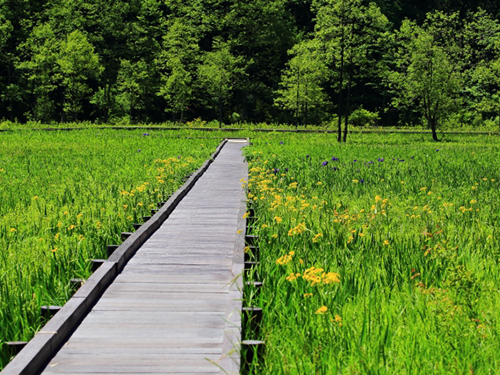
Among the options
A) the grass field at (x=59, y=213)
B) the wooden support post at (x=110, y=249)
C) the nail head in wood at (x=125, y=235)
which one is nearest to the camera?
the grass field at (x=59, y=213)

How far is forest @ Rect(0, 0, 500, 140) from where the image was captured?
151 feet

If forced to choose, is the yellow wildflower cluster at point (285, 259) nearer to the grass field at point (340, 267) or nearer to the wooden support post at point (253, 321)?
the grass field at point (340, 267)

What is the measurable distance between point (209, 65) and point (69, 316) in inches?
1890

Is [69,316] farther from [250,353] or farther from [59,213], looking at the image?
[59,213]

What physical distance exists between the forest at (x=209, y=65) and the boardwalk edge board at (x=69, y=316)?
1266 inches

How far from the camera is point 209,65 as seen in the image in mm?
50281

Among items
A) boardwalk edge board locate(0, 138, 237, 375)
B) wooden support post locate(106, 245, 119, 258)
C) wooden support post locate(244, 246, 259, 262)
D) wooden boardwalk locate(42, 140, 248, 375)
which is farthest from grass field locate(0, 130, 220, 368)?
wooden support post locate(244, 246, 259, 262)

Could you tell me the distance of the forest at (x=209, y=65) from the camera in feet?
151

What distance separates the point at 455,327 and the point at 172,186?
26.8 ft

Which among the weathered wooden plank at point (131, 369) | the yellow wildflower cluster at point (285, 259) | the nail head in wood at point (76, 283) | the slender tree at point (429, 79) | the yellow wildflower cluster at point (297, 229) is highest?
the slender tree at point (429, 79)

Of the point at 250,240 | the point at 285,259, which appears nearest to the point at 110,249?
the point at 250,240

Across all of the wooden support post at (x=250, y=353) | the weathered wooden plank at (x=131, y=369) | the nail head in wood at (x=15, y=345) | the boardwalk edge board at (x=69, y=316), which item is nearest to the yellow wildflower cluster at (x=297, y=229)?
the boardwalk edge board at (x=69, y=316)

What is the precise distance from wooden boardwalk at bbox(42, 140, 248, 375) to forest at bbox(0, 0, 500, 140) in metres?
31.5

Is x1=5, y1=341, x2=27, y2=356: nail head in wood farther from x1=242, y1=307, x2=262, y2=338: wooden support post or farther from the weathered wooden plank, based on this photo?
x1=242, y1=307, x2=262, y2=338: wooden support post
